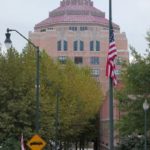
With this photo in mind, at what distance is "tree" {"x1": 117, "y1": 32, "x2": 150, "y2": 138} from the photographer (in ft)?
149

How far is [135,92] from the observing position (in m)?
46.1

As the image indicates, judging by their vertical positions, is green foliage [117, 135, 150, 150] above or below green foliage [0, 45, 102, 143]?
below

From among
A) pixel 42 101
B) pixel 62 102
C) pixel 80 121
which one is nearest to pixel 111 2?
pixel 42 101

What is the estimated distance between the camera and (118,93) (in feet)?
155

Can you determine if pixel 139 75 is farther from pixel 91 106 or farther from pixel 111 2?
pixel 91 106

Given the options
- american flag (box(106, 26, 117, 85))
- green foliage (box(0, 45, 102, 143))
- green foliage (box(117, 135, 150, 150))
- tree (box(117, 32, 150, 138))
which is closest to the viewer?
american flag (box(106, 26, 117, 85))

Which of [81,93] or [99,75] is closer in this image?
[81,93]

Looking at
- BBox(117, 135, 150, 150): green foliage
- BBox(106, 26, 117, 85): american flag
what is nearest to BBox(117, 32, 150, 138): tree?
BBox(117, 135, 150, 150): green foliage

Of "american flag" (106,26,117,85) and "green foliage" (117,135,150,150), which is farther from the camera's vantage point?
"green foliage" (117,135,150,150)

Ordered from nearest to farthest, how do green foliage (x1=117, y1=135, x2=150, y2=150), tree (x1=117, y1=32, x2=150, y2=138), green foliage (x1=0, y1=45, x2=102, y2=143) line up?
tree (x1=117, y1=32, x2=150, y2=138) → green foliage (x1=117, y1=135, x2=150, y2=150) → green foliage (x1=0, y1=45, x2=102, y2=143)

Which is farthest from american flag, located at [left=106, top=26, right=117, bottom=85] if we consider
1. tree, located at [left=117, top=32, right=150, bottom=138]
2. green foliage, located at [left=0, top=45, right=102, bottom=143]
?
green foliage, located at [left=0, top=45, right=102, bottom=143]

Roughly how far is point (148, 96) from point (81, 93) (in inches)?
1450

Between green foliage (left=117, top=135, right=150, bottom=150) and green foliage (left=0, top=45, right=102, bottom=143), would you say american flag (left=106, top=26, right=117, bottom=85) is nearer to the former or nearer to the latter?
green foliage (left=117, top=135, right=150, bottom=150)

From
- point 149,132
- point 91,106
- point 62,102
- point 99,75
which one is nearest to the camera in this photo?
point 149,132
